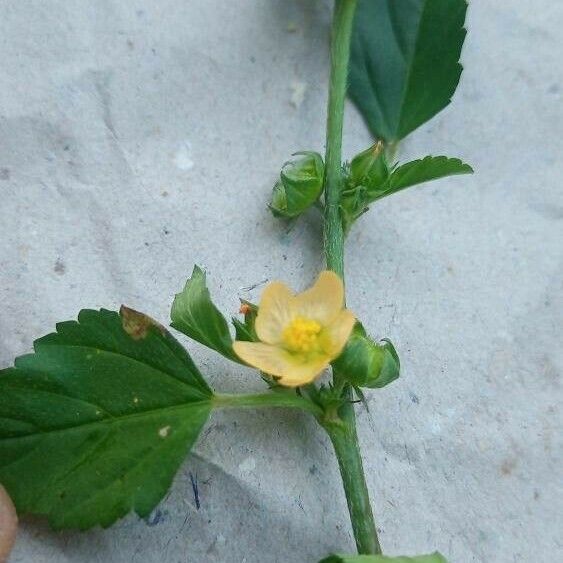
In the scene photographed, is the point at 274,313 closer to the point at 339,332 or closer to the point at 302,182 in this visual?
the point at 339,332

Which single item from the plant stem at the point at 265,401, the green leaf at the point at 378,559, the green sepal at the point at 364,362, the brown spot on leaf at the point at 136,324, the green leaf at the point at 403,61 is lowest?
the green leaf at the point at 378,559

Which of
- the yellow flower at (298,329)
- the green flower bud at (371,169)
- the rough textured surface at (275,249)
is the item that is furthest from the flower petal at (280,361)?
the green flower bud at (371,169)

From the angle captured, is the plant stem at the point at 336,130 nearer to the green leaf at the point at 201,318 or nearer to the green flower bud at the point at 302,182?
the green flower bud at the point at 302,182

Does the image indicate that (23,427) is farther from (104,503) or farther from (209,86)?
(209,86)

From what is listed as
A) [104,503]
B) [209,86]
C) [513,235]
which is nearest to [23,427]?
[104,503]

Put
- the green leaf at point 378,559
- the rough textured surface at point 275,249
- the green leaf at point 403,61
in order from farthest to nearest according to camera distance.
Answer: the green leaf at point 403,61 < the rough textured surface at point 275,249 < the green leaf at point 378,559

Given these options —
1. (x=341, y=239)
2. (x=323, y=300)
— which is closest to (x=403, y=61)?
(x=341, y=239)

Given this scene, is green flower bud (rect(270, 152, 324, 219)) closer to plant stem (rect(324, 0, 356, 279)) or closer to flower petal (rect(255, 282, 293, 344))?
plant stem (rect(324, 0, 356, 279))
